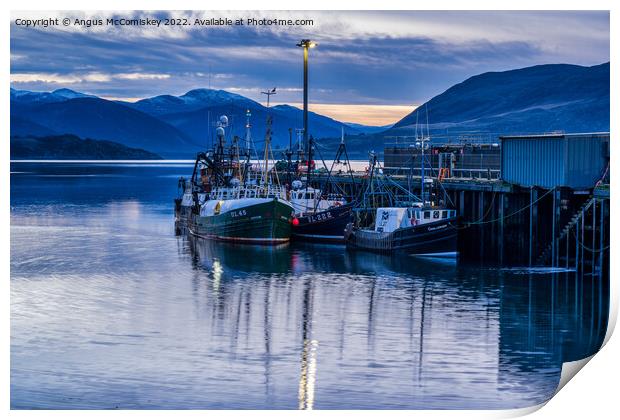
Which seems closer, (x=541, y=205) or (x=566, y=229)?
(x=566, y=229)

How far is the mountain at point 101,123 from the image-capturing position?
13488 cm

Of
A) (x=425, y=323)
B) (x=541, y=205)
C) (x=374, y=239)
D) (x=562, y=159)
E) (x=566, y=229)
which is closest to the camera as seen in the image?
(x=425, y=323)

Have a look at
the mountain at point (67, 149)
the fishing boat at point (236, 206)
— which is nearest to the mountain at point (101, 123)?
the mountain at point (67, 149)

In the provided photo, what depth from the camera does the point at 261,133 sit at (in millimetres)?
95688

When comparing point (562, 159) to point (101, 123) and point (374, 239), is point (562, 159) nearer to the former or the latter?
point (374, 239)

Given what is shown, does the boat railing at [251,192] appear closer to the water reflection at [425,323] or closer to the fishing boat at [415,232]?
the fishing boat at [415,232]

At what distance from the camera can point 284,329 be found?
2608 centimetres

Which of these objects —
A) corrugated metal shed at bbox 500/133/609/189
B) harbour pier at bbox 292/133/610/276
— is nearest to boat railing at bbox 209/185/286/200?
harbour pier at bbox 292/133/610/276

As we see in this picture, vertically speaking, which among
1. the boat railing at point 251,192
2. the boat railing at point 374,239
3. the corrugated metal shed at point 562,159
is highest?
the corrugated metal shed at point 562,159

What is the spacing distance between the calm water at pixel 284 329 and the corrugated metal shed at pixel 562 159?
10.7ft

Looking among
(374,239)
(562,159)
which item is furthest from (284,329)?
(374,239)

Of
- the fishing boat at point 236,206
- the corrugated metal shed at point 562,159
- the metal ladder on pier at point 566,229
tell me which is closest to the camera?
the metal ladder on pier at point 566,229

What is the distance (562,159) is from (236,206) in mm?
16529
